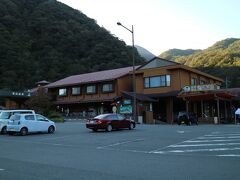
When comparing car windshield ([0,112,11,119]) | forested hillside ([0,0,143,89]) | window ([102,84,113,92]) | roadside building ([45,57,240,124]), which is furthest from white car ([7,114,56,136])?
forested hillside ([0,0,143,89])

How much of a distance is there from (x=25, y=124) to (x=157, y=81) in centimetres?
2624

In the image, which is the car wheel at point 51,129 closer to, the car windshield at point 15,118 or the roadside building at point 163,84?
the car windshield at point 15,118

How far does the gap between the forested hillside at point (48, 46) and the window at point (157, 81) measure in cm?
2823

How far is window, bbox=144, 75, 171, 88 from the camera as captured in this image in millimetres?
46719

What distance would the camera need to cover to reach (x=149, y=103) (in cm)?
4609

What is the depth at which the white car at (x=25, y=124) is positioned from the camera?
24500mm

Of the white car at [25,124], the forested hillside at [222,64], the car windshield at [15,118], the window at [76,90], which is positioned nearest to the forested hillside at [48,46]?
the forested hillside at [222,64]

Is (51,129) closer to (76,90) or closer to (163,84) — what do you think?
(163,84)

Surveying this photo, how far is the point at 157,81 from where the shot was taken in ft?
157

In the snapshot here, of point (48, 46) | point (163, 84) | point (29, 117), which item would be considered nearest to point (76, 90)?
point (163, 84)

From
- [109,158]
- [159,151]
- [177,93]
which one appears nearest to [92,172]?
[109,158]

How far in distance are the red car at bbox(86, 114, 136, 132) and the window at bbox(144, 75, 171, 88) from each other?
65.9ft

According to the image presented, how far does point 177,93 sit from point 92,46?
45.5m

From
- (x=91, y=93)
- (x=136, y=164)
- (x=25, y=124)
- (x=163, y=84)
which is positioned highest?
(x=163, y=84)
